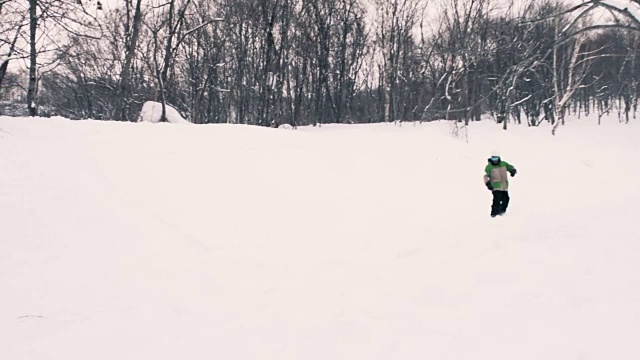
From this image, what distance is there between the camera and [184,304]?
17.4 ft

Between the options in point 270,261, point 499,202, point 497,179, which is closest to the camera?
point 270,261

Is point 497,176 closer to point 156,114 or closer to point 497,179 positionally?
point 497,179

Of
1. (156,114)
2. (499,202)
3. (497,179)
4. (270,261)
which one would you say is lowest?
(270,261)

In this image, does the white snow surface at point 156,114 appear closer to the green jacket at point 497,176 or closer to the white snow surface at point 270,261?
the white snow surface at point 270,261

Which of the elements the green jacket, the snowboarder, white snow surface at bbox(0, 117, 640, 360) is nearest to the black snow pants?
the snowboarder

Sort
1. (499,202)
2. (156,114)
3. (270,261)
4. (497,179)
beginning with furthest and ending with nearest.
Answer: (156,114), (499,202), (497,179), (270,261)

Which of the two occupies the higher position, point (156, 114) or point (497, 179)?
point (156, 114)

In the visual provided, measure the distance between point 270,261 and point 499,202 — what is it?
585cm

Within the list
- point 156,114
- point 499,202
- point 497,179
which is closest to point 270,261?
point 497,179

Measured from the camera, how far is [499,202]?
10438 millimetres

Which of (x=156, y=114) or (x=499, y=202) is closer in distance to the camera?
(x=499, y=202)

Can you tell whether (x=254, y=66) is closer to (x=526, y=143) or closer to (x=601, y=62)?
(x=526, y=143)

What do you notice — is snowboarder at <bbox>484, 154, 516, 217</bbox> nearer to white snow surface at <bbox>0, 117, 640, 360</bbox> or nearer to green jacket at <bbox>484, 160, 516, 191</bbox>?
green jacket at <bbox>484, 160, 516, 191</bbox>

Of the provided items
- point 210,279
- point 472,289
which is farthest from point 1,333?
point 472,289
